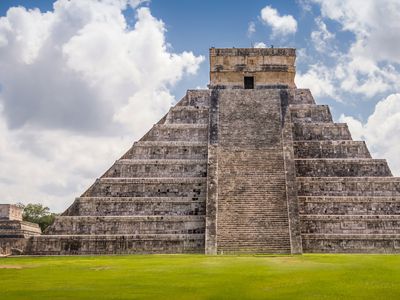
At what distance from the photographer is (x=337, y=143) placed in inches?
952

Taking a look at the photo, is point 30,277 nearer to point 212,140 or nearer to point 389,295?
point 389,295

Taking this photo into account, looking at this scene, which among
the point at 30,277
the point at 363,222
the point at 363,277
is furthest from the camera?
the point at 363,222

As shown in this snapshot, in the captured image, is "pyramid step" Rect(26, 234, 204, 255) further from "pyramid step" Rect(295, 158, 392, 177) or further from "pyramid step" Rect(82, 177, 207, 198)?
"pyramid step" Rect(295, 158, 392, 177)

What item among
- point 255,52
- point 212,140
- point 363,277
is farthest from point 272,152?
point 363,277

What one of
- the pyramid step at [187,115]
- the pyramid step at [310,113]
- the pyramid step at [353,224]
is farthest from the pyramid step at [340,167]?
the pyramid step at [187,115]

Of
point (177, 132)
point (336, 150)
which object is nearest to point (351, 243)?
point (336, 150)

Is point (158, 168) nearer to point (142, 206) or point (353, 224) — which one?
point (142, 206)

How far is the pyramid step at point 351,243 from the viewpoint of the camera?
19.5 m

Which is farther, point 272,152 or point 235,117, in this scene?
point 235,117

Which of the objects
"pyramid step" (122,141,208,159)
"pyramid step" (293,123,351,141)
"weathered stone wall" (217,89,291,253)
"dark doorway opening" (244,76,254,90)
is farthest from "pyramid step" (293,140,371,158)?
"dark doorway opening" (244,76,254,90)

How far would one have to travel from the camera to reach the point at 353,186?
2214cm

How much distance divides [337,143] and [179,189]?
778 centimetres

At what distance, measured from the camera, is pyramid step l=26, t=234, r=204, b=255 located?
64.6 ft

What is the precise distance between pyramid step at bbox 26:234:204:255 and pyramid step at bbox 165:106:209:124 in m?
8.31
